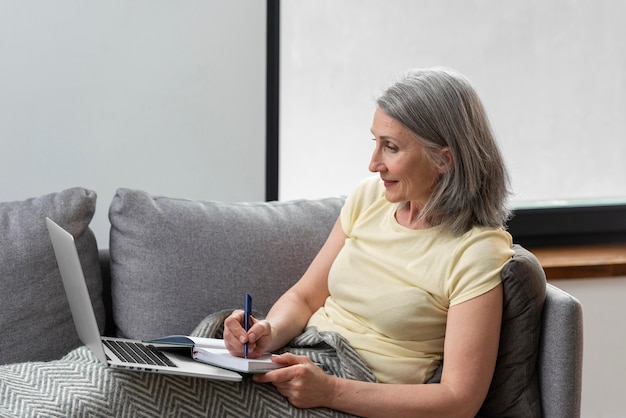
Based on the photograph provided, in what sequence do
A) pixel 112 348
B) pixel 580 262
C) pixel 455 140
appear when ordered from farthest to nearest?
pixel 580 262 → pixel 455 140 → pixel 112 348

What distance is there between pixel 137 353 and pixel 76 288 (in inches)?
7.0

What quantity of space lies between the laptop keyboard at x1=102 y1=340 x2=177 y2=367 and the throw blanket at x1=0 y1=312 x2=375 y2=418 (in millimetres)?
29

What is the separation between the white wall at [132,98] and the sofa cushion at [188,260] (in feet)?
1.23

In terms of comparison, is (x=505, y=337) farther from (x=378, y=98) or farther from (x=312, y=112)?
(x=312, y=112)

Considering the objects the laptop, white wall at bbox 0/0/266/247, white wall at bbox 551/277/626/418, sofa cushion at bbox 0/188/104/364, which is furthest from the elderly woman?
white wall at bbox 551/277/626/418

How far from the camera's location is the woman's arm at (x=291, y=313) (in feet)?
6.14

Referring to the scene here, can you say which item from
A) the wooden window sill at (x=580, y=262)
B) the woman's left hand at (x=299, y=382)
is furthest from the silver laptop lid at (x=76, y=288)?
the wooden window sill at (x=580, y=262)

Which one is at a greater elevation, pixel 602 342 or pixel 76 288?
pixel 76 288

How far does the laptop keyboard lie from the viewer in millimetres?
1776

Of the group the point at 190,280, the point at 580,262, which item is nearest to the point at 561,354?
the point at 190,280

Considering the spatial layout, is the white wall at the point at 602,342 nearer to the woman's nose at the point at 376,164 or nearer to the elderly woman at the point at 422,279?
the elderly woman at the point at 422,279

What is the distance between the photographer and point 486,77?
9.78 feet

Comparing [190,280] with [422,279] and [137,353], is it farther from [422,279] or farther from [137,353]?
[422,279]

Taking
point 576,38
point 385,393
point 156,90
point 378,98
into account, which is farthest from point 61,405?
point 576,38
